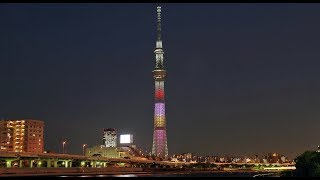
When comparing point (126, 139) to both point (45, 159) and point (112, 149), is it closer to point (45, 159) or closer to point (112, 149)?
point (112, 149)

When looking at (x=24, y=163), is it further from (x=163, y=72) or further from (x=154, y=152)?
(x=163, y=72)

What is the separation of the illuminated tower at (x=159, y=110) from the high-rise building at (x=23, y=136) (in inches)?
1129

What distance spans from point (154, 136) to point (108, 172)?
175ft

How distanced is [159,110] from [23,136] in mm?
34680

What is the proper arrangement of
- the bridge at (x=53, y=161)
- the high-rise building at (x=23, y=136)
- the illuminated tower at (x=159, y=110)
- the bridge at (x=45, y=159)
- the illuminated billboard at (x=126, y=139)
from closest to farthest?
the bridge at (x=45, y=159) < the bridge at (x=53, y=161) < the high-rise building at (x=23, y=136) < the illuminated tower at (x=159, y=110) < the illuminated billboard at (x=126, y=139)

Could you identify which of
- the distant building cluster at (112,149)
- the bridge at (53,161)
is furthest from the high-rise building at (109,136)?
the bridge at (53,161)

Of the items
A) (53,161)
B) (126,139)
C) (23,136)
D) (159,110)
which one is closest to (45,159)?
(53,161)

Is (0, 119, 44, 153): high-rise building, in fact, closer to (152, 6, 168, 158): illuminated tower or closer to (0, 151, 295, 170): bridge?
(0, 151, 295, 170): bridge

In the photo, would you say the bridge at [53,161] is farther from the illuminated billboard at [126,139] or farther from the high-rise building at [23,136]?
the high-rise building at [23,136]

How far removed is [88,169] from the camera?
258 ft

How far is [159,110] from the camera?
441 feet

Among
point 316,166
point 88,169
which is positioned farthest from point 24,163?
point 316,166

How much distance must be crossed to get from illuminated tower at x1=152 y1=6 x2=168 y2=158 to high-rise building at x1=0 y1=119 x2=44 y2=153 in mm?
28684

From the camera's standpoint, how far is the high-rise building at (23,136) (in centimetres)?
11544
